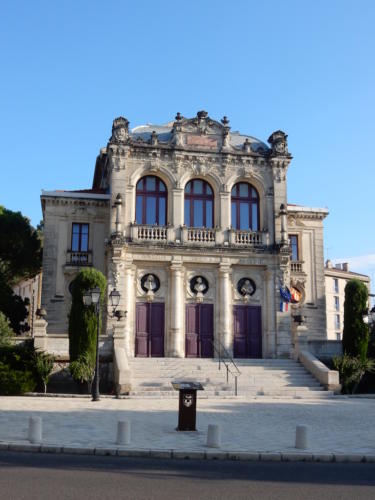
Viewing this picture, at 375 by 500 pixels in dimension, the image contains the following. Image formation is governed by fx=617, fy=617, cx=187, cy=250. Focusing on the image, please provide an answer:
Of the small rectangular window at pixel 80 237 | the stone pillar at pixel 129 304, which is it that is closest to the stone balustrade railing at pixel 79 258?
the small rectangular window at pixel 80 237

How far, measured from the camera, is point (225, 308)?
3142 centimetres

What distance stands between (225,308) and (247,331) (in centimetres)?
175

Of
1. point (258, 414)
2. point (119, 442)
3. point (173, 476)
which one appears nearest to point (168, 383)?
point (258, 414)

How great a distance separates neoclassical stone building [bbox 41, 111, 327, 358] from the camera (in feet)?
102

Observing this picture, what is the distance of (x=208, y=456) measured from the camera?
1130 centimetres

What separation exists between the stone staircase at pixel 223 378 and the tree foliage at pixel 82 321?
2.26 m

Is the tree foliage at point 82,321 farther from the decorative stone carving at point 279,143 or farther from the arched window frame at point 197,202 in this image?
the decorative stone carving at point 279,143

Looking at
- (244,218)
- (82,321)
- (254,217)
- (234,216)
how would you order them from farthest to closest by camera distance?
(254,217) → (244,218) → (234,216) → (82,321)

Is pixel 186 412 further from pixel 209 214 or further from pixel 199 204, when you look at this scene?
pixel 199 204

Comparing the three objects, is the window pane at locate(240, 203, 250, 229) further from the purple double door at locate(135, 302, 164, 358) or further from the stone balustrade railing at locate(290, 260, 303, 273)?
the purple double door at locate(135, 302, 164, 358)

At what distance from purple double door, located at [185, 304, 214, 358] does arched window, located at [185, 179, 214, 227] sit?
446 centimetres

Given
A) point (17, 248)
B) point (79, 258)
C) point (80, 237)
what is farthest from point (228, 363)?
point (17, 248)

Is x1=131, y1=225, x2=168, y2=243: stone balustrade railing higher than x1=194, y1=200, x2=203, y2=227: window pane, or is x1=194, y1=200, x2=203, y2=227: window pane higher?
x1=194, y1=200, x2=203, y2=227: window pane

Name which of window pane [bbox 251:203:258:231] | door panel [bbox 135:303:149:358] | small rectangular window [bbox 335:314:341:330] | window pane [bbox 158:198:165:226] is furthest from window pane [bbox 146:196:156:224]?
small rectangular window [bbox 335:314:341:330]
